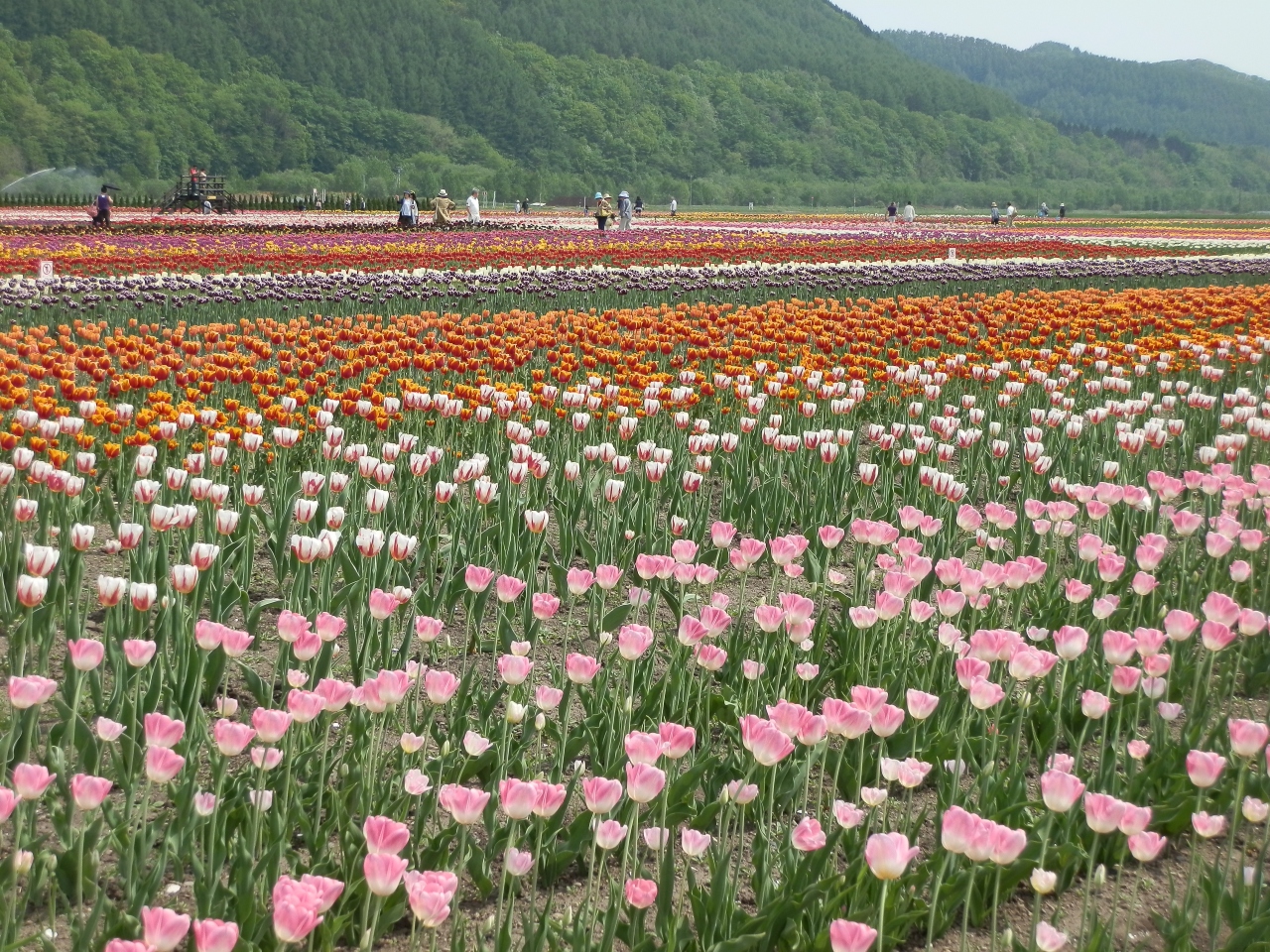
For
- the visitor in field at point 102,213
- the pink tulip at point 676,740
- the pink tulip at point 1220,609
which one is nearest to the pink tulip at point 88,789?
the pink tulip at point 676,740

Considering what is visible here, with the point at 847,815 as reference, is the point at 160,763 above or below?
above

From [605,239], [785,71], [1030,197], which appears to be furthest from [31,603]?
[785,71]

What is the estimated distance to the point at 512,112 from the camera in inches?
5266

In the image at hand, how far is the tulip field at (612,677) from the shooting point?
2881 mm

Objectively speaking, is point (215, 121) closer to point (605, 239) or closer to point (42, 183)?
point (42, 183)

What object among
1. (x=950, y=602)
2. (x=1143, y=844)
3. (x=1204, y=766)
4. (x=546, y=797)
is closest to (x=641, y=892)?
(x=546, y=797)

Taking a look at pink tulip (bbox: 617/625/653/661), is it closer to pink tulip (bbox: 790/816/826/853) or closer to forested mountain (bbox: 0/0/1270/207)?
pink tulip (bbox: 790/816/826/853)

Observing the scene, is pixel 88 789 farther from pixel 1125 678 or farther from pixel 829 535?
pixel 829 535

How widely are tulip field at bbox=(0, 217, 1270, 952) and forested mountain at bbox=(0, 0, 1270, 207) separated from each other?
7269cm

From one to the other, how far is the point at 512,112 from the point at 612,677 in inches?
5323

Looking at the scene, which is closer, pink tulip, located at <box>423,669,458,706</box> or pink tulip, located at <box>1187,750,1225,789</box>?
pink tulip, located at <box>1187,750,1225,789</box>

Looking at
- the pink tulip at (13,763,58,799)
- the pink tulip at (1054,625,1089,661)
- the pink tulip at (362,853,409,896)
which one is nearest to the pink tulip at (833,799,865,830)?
the pink tulip at (1054,625,1089,661)

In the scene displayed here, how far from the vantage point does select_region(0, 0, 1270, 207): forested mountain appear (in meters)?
100

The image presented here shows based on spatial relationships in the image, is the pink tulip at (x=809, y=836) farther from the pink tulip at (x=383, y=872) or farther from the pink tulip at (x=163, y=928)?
the pink tulip at (x=163, y=928)
